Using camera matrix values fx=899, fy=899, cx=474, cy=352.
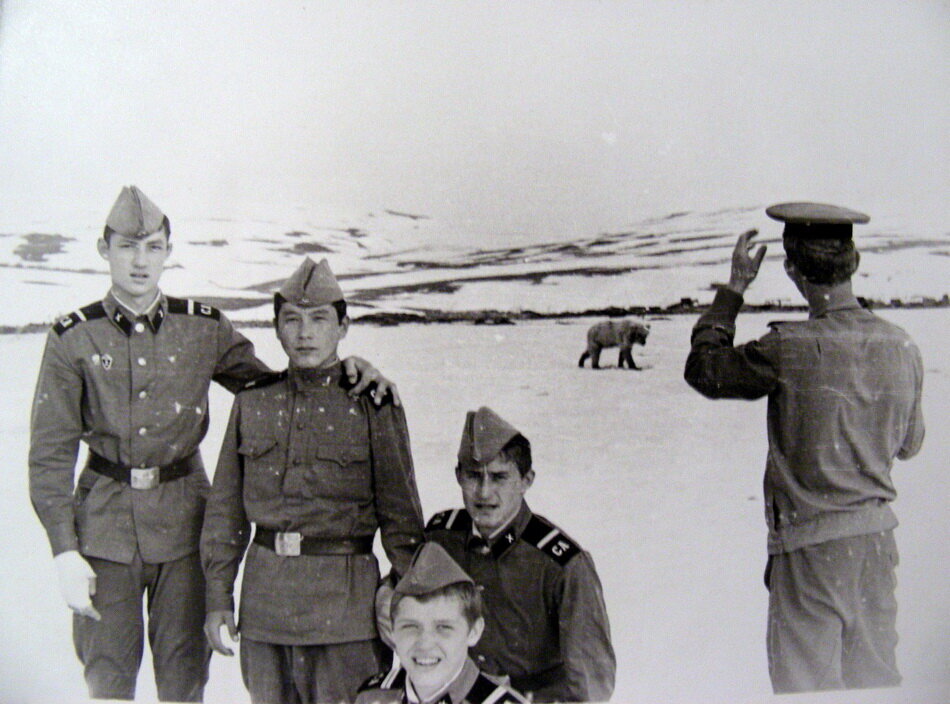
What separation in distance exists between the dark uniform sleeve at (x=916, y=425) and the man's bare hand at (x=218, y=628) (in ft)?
6.75

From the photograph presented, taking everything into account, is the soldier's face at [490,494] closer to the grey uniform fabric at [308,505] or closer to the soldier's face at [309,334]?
the grey uniform fabric at [308,505]

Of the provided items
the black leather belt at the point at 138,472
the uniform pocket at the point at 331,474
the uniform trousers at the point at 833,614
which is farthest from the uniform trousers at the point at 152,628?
the uniform trousers at the point at 833,614

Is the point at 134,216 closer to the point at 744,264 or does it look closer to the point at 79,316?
the point at 79,316

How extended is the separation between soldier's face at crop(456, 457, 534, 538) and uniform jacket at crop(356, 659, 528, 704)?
0.38m

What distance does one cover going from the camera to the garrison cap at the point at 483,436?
A: 2.58 metres

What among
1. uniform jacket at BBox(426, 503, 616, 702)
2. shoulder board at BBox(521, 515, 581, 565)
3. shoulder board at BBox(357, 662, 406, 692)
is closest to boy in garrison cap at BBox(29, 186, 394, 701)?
shoulder board at BBox(357, 662, 406, 692)

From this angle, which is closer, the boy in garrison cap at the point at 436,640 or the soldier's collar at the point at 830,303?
the boy in garrison cap at the point at 436,640

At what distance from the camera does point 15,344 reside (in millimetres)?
2754

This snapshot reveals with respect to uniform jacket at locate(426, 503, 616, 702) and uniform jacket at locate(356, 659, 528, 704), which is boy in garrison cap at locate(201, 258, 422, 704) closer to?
uniform jacket at locate(356, 659, 528, 704)

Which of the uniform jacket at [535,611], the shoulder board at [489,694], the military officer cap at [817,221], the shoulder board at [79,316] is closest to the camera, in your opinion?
the shoulder board at [489,694]

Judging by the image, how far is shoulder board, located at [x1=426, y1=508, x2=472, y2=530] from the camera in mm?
2568

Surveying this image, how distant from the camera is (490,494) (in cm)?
255

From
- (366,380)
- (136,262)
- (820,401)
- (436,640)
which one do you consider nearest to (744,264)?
(820,401)

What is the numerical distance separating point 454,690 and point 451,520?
46cm
